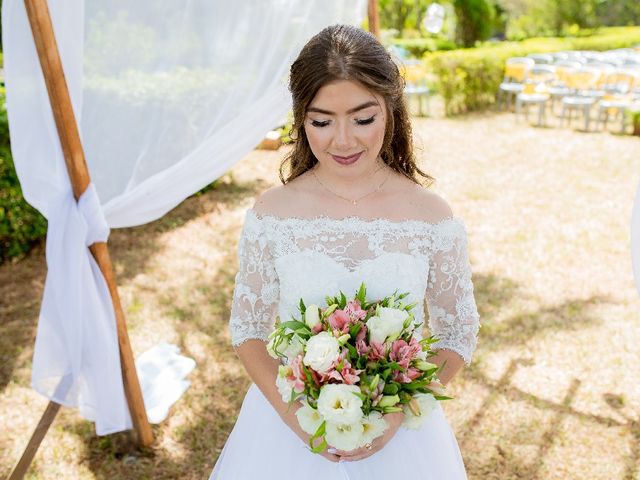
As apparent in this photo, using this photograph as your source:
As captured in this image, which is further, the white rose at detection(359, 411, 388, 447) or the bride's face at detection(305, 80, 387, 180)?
the bride's face at detection(305, 80, 387, 180)

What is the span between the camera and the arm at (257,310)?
2.09 meters

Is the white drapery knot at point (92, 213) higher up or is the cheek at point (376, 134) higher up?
the cheek at point (376, 134)

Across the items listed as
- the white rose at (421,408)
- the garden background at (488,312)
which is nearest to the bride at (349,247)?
the white rose at (421,408)

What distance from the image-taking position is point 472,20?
70.0ft

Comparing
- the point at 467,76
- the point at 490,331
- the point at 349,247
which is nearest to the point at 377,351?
the point at 349,247

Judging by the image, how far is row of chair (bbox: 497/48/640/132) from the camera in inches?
464

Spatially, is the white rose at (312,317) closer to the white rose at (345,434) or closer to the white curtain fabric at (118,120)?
the white rose at (345,434)

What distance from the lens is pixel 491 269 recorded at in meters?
6.08

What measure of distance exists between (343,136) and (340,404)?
762 millimetres

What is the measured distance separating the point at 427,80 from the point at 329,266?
40.4 feet

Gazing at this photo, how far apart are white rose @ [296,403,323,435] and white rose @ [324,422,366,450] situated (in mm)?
45

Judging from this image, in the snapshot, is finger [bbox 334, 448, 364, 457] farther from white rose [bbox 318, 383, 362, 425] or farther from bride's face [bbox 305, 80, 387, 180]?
bride's face [bbox 305, 80, 387, 180]

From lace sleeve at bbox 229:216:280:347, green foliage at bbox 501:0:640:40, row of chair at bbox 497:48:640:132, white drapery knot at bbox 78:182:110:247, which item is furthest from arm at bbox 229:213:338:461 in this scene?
green foliage at bbox 501:0:640:40

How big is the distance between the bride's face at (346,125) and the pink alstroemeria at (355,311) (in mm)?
430
